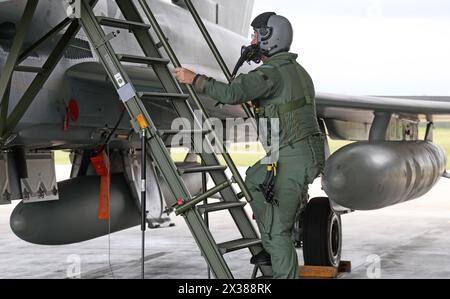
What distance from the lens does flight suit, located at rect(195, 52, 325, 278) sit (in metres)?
5.07

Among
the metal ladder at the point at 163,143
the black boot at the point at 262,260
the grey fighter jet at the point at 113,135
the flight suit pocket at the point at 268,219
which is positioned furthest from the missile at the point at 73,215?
the flight suit pocket at the point at 268,219

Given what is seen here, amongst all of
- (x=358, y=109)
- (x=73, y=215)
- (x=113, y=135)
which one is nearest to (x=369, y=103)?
(x=358, y=109)

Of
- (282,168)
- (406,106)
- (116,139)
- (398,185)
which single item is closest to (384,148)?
(398,185)

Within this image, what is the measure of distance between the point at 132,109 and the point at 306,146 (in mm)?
1179

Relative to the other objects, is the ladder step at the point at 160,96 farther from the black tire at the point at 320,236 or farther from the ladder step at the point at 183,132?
the black tire at the point at 320,236

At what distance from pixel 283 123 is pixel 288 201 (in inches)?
19.8

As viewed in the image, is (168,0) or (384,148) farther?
(168,0)

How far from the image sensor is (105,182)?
8656 millimetres

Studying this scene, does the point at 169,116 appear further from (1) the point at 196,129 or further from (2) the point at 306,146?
(2) the point at 306,146

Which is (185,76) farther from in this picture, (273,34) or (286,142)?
(286,142)

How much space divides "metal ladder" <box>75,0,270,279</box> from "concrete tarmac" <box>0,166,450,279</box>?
2.96m
